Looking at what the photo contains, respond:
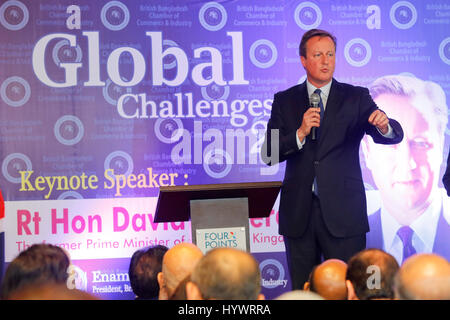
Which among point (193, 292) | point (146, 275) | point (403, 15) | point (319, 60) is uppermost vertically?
point (403, 15)

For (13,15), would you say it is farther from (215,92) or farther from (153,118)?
(215,92)

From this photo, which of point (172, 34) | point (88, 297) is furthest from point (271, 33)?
point (88, 297)

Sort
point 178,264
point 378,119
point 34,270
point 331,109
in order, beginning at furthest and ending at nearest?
1. point 331,109
2. point 378,119
3. point 178,264
4. point 34,270

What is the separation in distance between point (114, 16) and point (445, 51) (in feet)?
10.1

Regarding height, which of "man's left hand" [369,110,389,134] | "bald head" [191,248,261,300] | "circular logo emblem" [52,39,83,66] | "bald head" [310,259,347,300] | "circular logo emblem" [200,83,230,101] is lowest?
"bald head" [310,259,347,300]

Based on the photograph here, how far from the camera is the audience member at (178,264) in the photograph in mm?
2986

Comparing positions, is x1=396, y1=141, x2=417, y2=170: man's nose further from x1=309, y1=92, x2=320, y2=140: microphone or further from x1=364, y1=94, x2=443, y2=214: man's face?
x1=309, y1=92, x2=320, y2=140: microphone

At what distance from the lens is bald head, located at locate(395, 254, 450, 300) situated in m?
1.97

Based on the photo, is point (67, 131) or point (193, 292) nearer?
point (193, 292)

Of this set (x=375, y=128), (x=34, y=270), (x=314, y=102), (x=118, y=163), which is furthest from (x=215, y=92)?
(x=34, y=270)

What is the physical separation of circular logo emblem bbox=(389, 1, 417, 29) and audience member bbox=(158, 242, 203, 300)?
3.83m

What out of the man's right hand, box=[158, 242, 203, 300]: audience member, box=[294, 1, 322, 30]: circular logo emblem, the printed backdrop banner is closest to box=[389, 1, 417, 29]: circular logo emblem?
the printed backdrop banner

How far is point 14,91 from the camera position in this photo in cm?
575

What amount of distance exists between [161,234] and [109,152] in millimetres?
859
